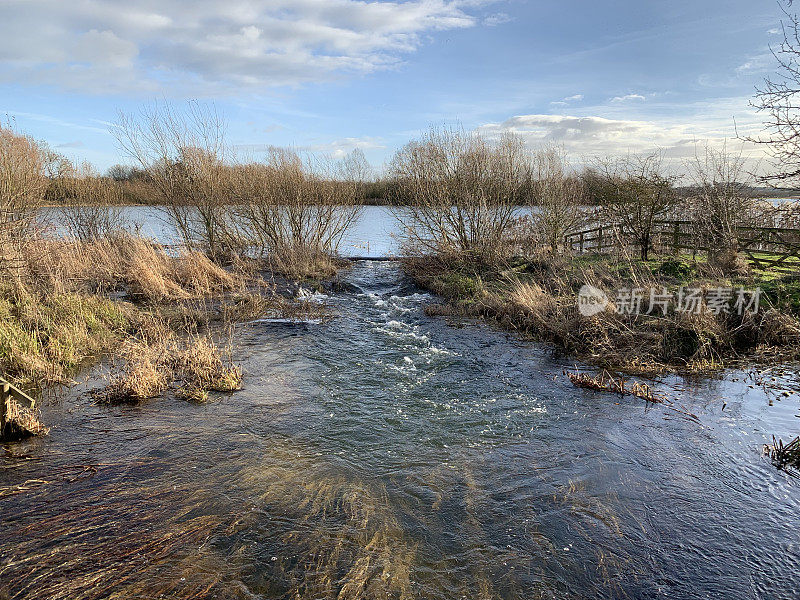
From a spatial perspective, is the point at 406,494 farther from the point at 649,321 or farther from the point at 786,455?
the point at 649,321

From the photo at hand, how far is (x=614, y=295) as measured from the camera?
11414 millimetres

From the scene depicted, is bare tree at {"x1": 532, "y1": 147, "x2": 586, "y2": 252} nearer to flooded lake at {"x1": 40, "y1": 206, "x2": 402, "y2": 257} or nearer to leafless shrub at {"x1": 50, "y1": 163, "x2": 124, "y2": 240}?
flooded lake at {"x1": 40, "y1": 206, "x2": 402, "y2": 257}

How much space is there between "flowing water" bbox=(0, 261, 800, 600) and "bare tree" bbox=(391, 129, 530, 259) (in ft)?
32.0

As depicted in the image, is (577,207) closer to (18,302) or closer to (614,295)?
(614,295)

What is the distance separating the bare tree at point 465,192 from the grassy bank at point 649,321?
3.49m

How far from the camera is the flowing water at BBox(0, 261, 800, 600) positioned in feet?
13.4

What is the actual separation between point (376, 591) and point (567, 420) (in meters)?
4.17

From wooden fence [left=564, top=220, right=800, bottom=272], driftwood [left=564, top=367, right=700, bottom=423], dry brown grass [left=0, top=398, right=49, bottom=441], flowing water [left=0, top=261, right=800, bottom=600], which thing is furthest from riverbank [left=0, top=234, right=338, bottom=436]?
wooden fence [left=564, top=220, right=800, bottom=272]

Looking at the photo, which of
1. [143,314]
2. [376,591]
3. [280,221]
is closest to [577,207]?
[280,221]

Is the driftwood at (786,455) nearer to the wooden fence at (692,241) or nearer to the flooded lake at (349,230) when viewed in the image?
the wooden fence at (692,241)

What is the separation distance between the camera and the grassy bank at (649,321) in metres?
9.36

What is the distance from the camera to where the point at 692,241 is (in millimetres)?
16188

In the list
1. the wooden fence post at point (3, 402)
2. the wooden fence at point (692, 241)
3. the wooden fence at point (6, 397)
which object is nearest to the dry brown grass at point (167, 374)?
the wooden fence at point (6, 397)

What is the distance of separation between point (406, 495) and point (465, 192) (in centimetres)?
1356
